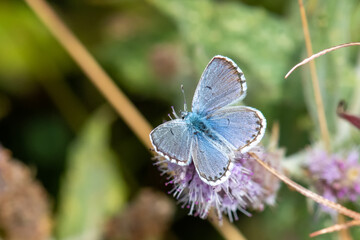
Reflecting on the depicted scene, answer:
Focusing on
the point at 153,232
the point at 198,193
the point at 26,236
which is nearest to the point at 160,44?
the point at 153,232

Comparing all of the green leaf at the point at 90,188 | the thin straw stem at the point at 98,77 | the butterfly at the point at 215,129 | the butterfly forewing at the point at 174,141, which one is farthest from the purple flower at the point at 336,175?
the green leaf at the point at 90,188

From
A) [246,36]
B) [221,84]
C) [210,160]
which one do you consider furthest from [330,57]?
[210,160]

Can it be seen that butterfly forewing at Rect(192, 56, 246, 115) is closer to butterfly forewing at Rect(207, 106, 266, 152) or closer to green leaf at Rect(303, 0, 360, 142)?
butterfly forewing at Rect(207, 106, 266, 152)

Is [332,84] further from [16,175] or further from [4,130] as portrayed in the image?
[4,130]

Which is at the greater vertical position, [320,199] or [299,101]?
[299,101]

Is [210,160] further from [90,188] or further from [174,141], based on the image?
[90,188]

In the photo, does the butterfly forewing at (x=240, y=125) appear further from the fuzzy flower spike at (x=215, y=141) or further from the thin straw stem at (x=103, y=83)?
the thin straw stem at (x=103, y=83)

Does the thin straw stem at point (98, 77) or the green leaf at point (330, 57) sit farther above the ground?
the green leaf at point (330, 57)
